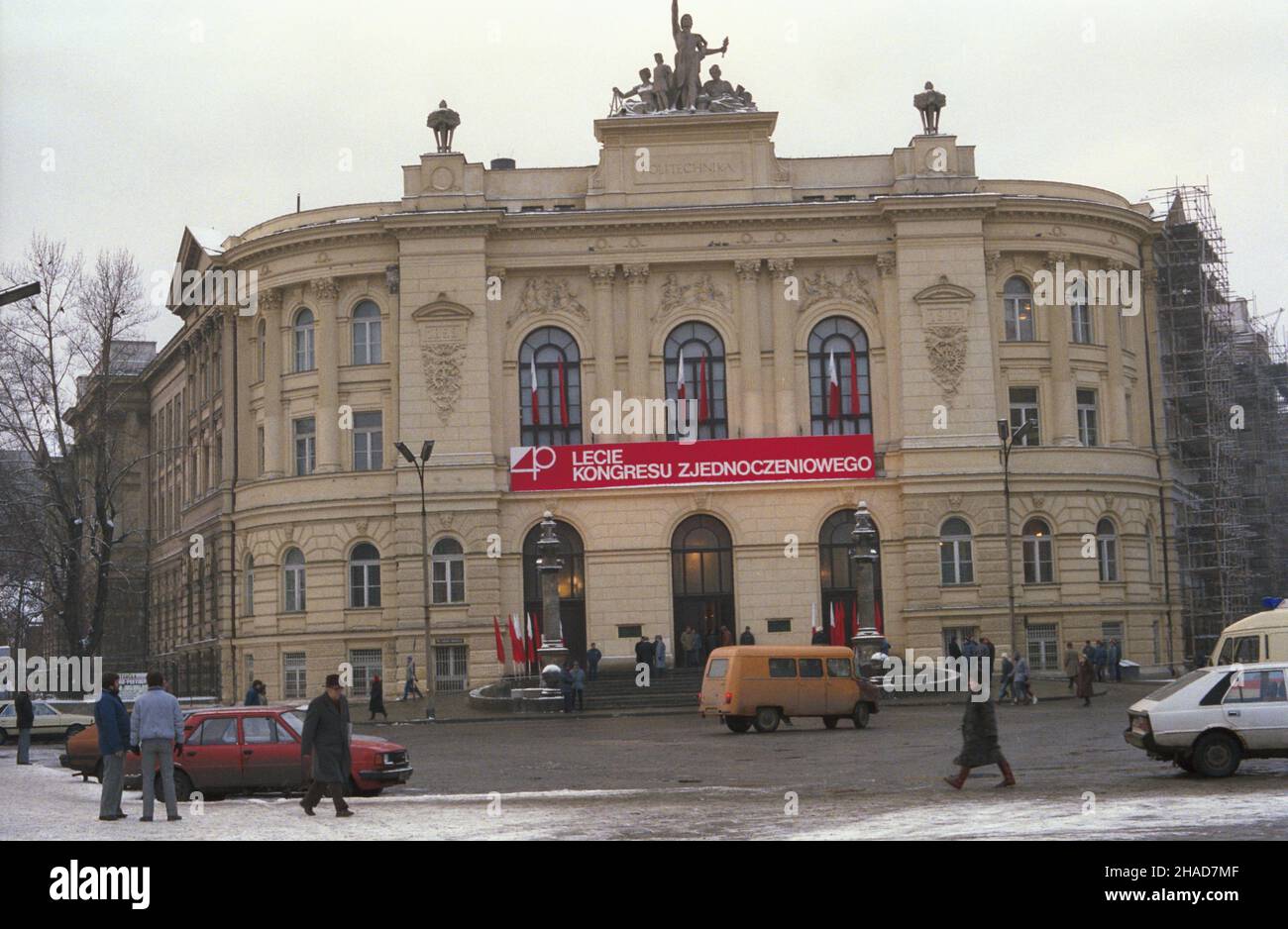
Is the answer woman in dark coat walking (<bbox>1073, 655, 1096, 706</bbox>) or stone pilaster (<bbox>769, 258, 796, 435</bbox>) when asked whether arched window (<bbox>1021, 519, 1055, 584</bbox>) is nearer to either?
stone pilaster (<bbox>769, 258, 796, 435</bbox>)

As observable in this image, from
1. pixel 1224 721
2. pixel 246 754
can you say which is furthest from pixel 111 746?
pixel 1224 721

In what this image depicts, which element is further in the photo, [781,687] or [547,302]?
[547,302]

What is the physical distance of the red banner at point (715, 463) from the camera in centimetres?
5441

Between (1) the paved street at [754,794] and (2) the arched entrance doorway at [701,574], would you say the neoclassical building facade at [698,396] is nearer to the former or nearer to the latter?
(2) the arched entrance doorway at [701,574]

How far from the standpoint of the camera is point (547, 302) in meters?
56.2

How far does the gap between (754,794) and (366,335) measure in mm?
37849

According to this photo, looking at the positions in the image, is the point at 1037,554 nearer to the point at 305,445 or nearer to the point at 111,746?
the point at 305,445

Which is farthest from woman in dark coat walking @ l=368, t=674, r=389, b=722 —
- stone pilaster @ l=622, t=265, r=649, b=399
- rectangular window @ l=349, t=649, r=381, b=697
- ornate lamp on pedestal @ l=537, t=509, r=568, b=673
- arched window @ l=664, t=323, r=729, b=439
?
stone pilaster @ l=622, t=265, r=649, b=399

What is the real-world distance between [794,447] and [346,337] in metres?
15.9

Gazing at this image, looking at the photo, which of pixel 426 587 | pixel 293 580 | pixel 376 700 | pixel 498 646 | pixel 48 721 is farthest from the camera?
pixel 293 580

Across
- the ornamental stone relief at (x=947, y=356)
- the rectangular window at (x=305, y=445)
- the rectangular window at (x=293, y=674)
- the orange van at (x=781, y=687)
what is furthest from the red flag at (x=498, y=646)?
the ornamental stone relief at (x=947, y=356)

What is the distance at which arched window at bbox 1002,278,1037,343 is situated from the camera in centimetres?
5656
